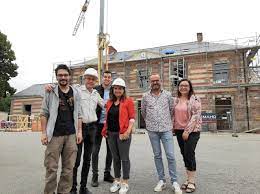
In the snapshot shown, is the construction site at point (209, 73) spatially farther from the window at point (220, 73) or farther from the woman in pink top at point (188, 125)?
the woman in pink top at point (188, 125)

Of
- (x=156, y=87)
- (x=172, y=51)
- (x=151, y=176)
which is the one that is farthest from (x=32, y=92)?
(x=156, y=87)

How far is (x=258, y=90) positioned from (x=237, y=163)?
16976 mm

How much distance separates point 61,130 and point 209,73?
71.2 ft

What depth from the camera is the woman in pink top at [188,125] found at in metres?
4.53

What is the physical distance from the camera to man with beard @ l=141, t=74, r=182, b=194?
4.55m

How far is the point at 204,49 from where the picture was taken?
24.9 metres

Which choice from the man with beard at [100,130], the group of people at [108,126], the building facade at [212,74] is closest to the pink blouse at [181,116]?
the group of people at [108,126]

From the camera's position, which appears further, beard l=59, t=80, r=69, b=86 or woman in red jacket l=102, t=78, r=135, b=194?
woman in red jacket l=102, t=78, r=135, b=194

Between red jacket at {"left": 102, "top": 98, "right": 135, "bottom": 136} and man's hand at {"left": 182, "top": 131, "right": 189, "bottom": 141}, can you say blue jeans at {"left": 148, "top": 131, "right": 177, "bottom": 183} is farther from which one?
red jacket at {"left": 102, "top": 98, "right": 135, "bottom": 136}

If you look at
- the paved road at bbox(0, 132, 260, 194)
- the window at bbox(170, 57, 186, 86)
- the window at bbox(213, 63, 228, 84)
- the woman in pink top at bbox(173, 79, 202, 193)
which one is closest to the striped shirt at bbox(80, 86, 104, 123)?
the paved road at bbox(0, 132, 260, 194)

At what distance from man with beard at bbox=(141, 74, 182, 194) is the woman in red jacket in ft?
1.16

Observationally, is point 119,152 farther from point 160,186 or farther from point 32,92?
point 32,92

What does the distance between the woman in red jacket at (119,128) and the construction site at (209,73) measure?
51.6 feet

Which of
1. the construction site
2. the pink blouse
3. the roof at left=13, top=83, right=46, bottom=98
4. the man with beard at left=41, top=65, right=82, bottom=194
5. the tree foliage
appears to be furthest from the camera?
the roof at left=13, top=83, right=46, bottom=98
